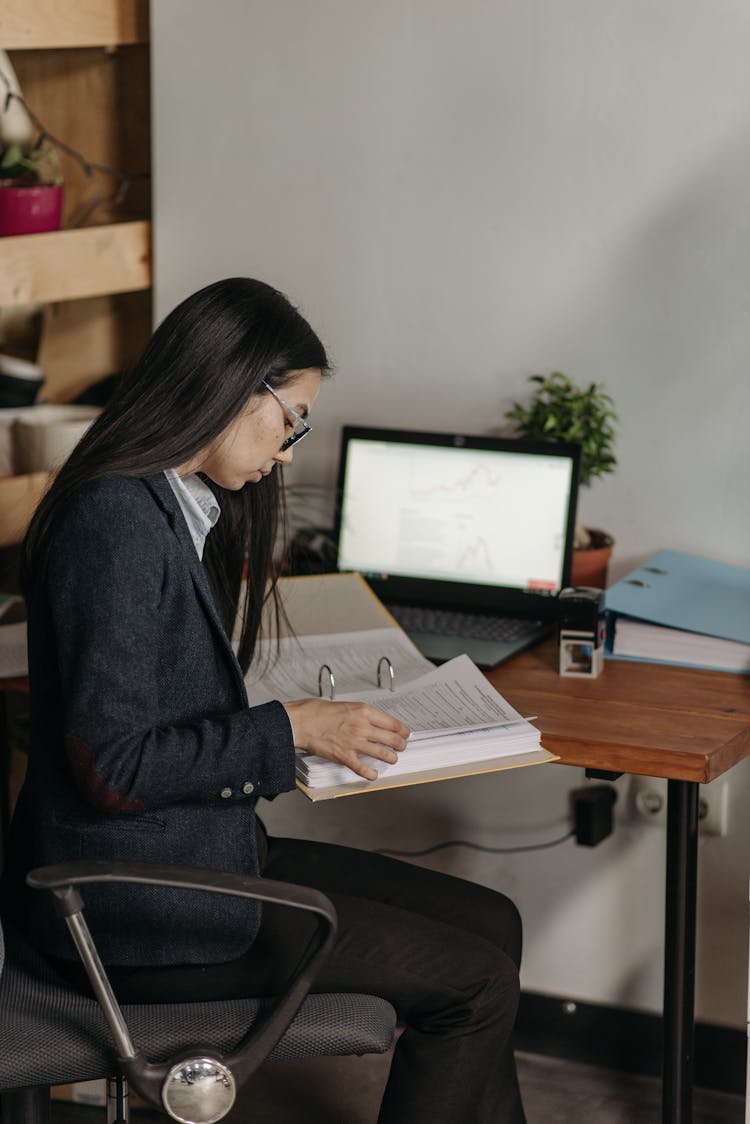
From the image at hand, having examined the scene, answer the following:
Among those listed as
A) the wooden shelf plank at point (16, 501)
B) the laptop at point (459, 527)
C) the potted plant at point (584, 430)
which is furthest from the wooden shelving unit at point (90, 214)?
the potted plant at point (584, 430)

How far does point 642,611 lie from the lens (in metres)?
1.88

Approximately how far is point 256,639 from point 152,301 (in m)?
1.09

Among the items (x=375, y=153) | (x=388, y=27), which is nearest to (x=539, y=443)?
(x=375, y=153)

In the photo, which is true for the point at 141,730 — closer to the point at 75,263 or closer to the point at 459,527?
the point at 459,527

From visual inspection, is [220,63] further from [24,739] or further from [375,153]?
[24,739]

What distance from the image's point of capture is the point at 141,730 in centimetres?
134

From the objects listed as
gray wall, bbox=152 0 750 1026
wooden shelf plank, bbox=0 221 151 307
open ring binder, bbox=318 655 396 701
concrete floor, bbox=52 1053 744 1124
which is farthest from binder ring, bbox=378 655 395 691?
wooden shelf plank, bbox=0 221 151 307

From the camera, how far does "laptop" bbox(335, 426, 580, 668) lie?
2088mm

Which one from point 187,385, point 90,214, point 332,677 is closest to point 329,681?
point 332,677

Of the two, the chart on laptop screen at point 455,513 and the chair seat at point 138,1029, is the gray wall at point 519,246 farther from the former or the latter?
the chair seat at point 138,1029

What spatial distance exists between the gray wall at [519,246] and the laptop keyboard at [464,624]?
0.28 m

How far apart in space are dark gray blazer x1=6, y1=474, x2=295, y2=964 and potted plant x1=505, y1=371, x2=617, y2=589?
0.82 metres

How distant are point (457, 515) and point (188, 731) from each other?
878mm

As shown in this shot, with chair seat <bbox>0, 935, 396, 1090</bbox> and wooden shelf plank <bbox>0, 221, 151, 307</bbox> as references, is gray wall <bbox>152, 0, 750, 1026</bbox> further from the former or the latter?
chair seat <bbox>0, 935, 396, 1090</bbox>
